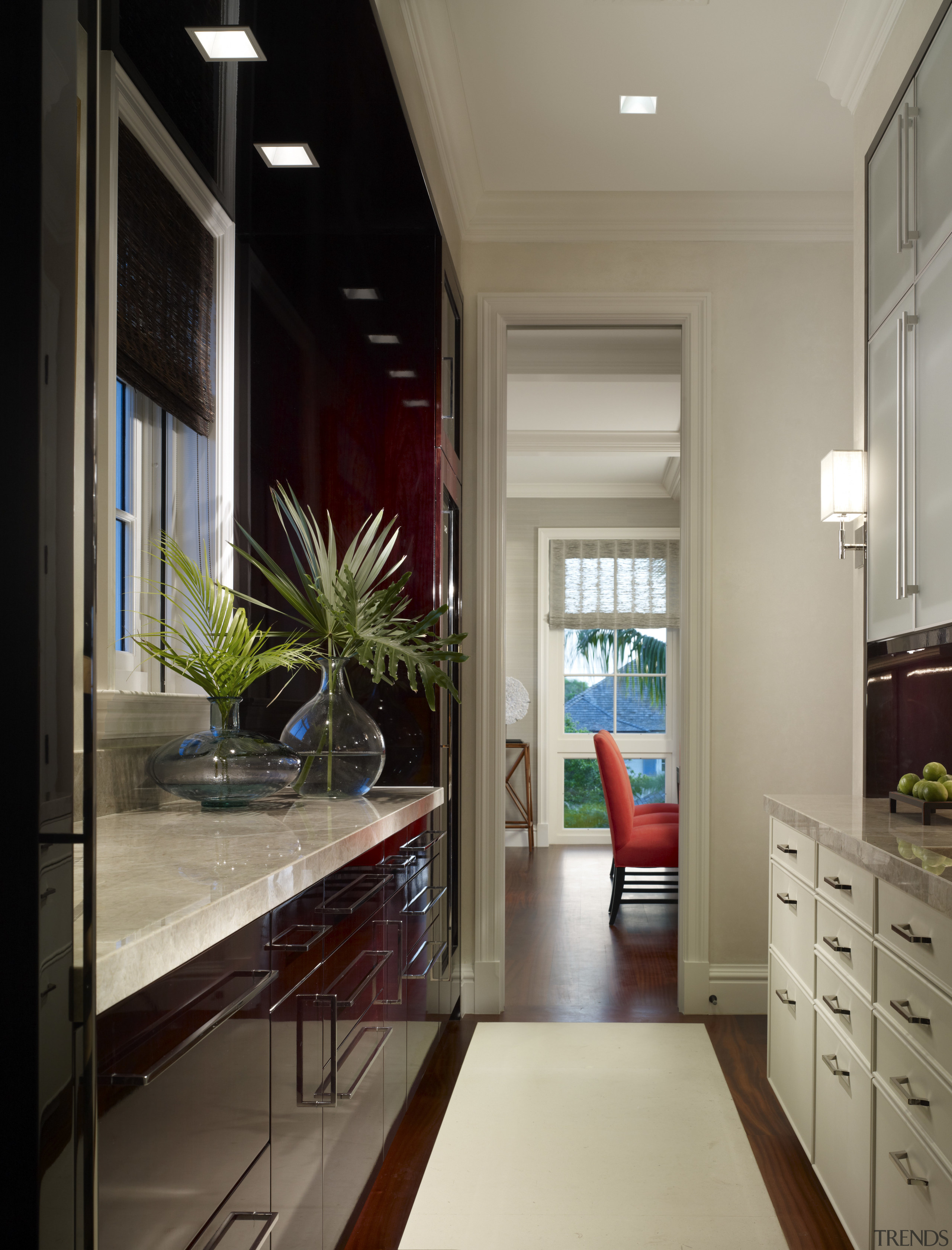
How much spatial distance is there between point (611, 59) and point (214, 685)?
87.0 inches

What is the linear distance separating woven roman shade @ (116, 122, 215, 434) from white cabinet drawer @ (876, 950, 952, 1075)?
2.03 meters

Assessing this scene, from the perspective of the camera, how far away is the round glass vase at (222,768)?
6.41ft

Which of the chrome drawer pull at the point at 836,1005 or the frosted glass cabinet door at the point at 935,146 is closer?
the chrome drawer pull at the point at 836,1005

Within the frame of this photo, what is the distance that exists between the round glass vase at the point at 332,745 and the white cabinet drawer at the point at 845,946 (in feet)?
3.53

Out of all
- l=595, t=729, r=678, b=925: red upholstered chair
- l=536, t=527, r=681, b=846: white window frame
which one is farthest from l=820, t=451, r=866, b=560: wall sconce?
l=536, t=527, r=681, b=846: white window frame

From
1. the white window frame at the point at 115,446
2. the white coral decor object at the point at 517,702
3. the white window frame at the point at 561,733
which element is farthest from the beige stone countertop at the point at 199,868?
the white window frame at the point at 561,733

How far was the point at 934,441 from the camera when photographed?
2207mm

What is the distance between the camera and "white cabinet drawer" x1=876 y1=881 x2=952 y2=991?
1433mm

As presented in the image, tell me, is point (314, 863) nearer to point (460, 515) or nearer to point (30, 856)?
point (30, 856)

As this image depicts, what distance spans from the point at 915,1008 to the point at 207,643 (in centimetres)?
179

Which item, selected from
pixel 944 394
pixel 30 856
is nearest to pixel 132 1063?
pixel 30 856

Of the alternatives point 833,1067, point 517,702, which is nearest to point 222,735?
point 833,1067

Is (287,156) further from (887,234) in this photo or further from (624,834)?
(624,834)

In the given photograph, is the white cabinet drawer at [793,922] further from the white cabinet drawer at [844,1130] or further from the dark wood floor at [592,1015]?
the dark wood floor at [592,1015]
